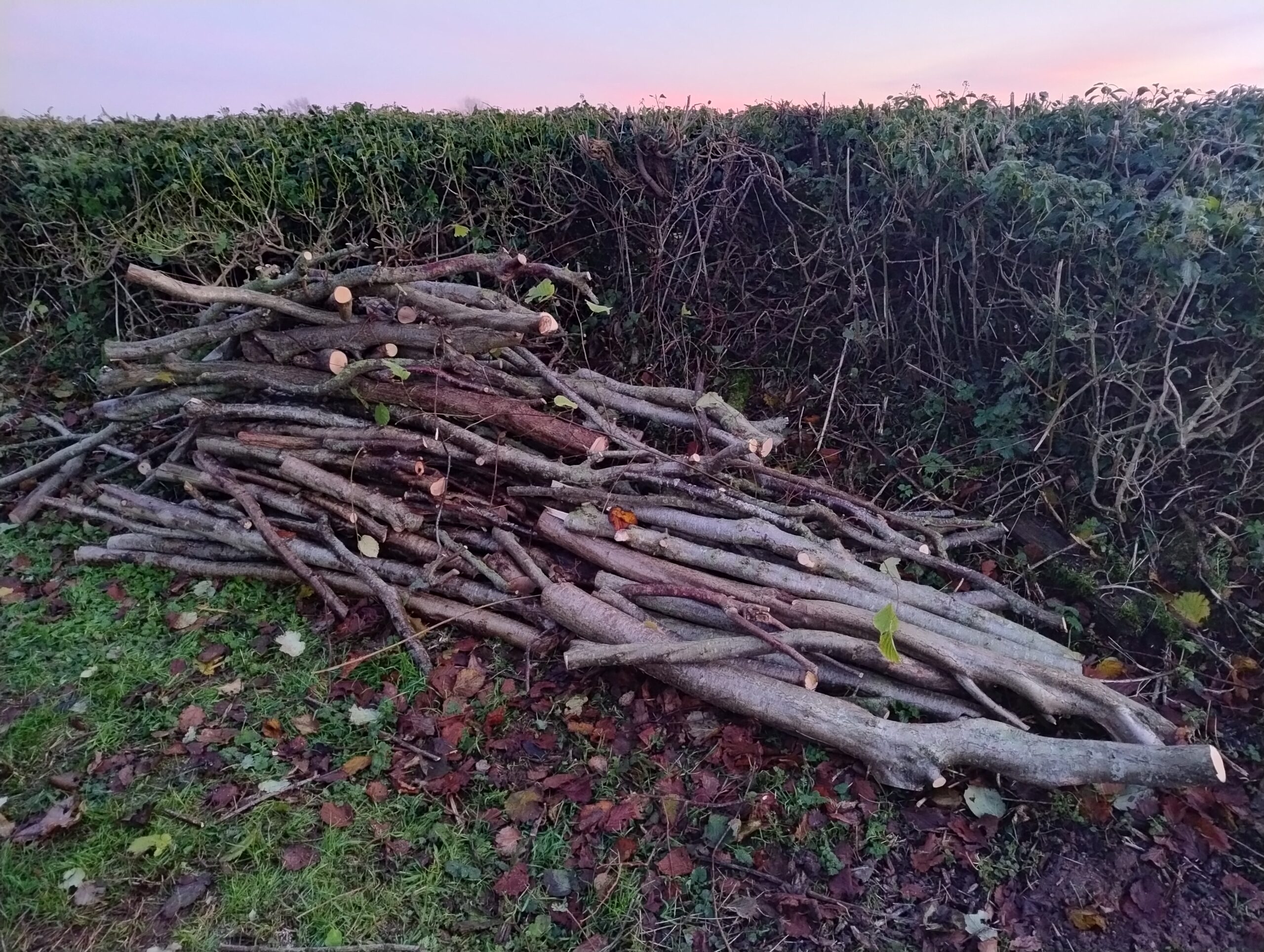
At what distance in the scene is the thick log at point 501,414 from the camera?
4109mm

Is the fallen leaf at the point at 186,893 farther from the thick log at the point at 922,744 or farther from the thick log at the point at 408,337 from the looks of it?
the thick log at the point at 408,337

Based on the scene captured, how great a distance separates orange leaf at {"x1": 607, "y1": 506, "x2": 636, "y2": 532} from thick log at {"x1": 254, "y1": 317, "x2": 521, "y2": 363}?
46.1 inches

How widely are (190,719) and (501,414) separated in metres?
2.15

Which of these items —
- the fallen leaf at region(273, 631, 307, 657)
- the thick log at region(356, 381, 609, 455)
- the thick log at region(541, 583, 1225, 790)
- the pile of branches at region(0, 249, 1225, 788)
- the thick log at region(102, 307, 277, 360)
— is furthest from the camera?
the thick log at region(102, 307, 277, 360)

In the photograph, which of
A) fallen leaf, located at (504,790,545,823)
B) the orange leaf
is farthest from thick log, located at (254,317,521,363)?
fallen leaf, located at (504,790,545,823)

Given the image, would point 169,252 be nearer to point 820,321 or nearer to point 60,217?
point 60,217

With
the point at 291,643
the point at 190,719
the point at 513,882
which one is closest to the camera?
the point at 513,882

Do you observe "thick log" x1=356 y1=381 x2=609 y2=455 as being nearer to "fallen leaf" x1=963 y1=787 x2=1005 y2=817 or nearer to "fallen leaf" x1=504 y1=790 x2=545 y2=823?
"fallen leaf" x1=504 y1=790 x2=545 y2=823

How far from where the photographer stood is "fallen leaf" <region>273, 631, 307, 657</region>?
3.73 m

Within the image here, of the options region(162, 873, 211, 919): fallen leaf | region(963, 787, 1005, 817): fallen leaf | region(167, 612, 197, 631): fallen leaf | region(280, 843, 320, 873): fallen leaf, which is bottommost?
region(162, 873, 211, 919): fallen leaf

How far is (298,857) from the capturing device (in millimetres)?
2748

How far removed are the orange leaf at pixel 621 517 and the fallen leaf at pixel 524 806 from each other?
136 centimetres

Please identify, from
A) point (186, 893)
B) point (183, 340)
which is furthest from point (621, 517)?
point (183, 340)

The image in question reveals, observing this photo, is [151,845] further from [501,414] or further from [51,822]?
[501,414]
